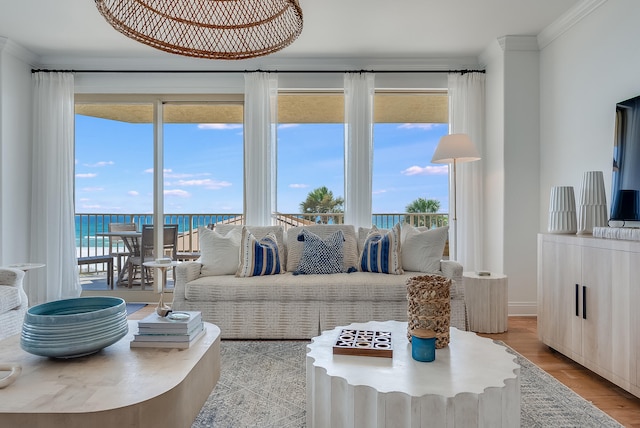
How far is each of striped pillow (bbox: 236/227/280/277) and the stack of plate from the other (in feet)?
6.06

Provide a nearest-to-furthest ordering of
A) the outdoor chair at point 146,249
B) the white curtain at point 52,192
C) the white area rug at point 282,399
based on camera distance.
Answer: the white area rug at point 282,399 → the white curtain at point 52,192 → the outdoor chair at point 146,249

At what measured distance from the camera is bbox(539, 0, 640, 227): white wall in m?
2.77

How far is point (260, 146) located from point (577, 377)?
355 cm

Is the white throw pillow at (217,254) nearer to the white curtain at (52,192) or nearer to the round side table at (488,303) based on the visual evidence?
the white curtain at (52,192)

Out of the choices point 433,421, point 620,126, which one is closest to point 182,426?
point 433,421

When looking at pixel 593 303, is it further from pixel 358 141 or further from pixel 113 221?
pixel 113 221

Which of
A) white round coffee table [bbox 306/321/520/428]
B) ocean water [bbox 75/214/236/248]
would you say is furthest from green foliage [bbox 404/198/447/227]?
white round coffee table [bbox 306/321/520/428]

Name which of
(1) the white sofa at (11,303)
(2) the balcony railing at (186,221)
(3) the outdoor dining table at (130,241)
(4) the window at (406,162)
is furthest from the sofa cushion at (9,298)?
(4) the window at (406,162)

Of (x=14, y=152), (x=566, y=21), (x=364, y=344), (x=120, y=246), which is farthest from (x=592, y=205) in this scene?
(x=120, y=246)

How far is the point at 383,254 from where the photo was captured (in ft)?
11.4

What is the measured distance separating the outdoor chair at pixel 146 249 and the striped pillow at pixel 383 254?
2.61m

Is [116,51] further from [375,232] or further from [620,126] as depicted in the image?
[620,126]

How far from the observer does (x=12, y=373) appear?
127 cm

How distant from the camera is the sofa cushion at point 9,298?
8.48 ft
